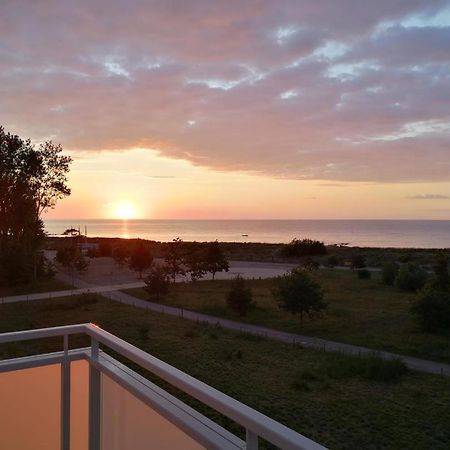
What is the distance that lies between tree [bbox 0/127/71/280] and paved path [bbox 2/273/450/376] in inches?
153

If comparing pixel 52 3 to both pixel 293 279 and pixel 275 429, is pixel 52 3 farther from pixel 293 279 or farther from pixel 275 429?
pixel 293 279

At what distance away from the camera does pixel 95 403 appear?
2.97 meters

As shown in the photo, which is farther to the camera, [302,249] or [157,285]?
[302,249]

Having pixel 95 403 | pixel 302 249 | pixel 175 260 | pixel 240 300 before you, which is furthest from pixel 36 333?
pixel 302 249

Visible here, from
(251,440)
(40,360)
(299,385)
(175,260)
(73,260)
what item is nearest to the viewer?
(251,440)

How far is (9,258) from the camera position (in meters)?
28.8

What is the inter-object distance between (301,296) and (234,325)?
106 inches

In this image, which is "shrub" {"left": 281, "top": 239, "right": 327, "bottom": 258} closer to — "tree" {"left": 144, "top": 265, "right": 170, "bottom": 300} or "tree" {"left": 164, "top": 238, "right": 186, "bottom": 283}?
"tree" {"left": 164, "top": 238, "right": 186, "bottom": 283}

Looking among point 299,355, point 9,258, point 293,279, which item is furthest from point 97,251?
point 299,355

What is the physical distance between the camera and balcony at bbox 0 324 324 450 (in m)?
1.89

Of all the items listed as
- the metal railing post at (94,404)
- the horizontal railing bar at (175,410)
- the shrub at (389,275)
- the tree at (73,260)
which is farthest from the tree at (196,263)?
the horizontal railing bar at (175,410)

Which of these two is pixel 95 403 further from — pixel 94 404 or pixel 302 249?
pixel 302 249

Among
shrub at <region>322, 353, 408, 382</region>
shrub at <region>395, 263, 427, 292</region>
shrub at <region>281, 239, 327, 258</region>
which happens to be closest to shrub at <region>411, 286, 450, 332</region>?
shrub at <region>322, 353, 408, 382</region>

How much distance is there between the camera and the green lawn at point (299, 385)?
888cm
